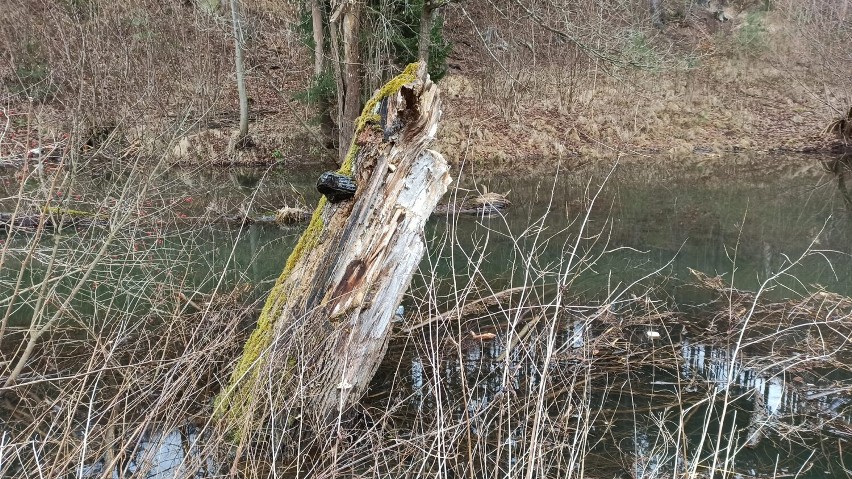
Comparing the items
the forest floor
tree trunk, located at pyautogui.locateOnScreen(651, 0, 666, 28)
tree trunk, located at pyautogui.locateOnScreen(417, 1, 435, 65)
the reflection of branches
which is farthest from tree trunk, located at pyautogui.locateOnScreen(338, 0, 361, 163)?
tree trunk, located at pyautogui.locateOnScreen(651, 0, 666, 28)

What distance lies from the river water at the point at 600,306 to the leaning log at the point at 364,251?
0.99 ft

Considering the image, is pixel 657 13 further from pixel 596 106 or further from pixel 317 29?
pixel 317 29

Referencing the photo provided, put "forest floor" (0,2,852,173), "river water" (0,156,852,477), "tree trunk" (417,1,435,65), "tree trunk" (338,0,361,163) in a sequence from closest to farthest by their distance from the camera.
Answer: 1. "river water" (0,156,852,477)
2. "tree trunk" (338,0,361,163)
3. "tree trunk" (417,1,435,65)
4. "forest floor" (0,2,852,173)

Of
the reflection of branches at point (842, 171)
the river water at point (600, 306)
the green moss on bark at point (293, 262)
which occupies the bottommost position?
the reflection of branches at point (842, 171)

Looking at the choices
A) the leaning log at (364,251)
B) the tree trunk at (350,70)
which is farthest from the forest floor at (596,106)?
the leaning log at (364,251)

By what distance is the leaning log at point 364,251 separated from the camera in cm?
354

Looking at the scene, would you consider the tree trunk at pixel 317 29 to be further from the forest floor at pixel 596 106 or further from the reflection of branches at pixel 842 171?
the reflection of branches at pixel 842 171

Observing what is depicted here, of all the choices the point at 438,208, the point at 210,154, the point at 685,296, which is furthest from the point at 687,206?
the point at 210,154

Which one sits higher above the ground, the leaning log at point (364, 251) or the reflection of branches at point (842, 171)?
the leaning log at point (364, 251)

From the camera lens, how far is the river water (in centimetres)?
335

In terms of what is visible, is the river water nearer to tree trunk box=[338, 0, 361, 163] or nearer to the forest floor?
tree trunk box=[338, 0, 361, 163]

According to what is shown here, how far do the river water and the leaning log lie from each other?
301mm

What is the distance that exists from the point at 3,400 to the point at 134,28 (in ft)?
30.6

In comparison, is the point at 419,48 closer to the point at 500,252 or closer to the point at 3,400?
the point at 500,252
